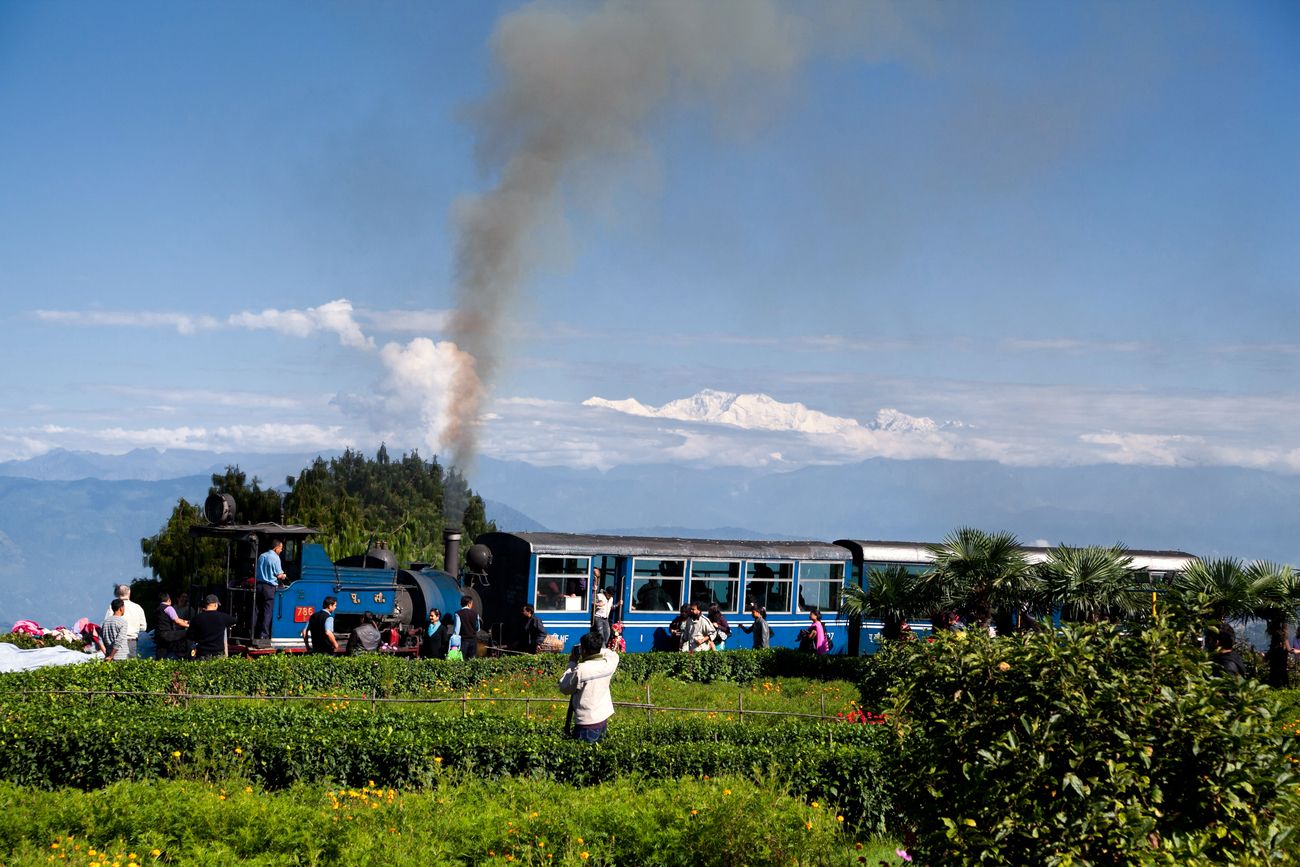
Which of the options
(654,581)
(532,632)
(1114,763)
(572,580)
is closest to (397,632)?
(532,632)

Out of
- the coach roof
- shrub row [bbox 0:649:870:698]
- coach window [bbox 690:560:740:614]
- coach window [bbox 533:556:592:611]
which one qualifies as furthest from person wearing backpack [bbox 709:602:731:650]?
coach window [bbox 533:556:592:611]

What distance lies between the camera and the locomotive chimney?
81.8 feet

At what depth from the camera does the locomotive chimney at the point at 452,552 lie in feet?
81.8

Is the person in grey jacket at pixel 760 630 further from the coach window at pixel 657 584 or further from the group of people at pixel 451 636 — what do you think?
the group of people at pixel 451 636

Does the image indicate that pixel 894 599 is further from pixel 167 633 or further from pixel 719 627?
pixel 167 633

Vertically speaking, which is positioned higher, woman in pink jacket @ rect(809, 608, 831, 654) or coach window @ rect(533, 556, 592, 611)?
coach window @ rect(533, 556, 592, 611)

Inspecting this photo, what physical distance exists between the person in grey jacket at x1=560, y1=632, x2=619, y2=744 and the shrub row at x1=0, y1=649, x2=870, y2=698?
652cm

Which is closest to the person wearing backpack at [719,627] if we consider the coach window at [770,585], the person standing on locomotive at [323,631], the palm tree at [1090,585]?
the coach window at [770,585]

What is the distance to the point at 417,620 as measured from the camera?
2342 centimetres

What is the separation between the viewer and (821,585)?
28.2 meters

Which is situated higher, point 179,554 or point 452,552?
point 452,552

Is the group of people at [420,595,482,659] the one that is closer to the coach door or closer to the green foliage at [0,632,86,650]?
the coach door

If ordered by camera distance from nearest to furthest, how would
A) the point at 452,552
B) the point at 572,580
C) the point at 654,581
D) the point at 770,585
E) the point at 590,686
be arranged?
the point at 590,686 < the point at 452,552 < the point at 572,580 < the point at 654,581 < the point at 770,585

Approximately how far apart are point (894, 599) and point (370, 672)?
10315 millimetres
